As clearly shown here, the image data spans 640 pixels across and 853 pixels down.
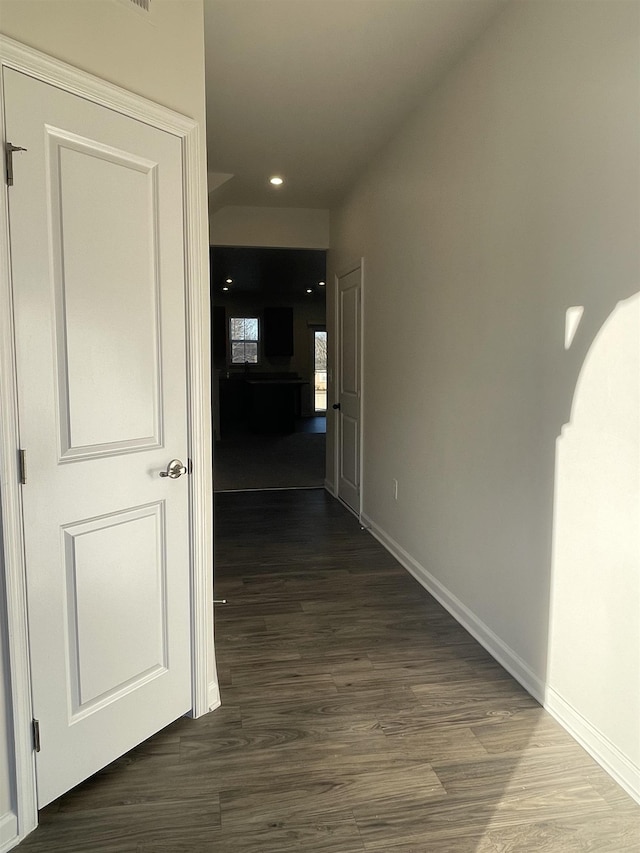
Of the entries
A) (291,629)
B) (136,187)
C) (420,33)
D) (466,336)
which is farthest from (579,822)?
(420,33)

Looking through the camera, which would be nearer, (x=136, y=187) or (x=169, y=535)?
(x=136, y=187)

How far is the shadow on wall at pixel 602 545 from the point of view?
1909 millimetres

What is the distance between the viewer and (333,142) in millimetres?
4113

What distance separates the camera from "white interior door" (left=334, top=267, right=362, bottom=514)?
511cm

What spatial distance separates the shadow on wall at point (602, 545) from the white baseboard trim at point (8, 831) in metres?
1.84

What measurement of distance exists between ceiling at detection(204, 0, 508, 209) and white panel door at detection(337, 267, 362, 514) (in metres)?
1.03

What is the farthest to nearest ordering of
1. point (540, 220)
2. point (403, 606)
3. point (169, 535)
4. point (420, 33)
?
1. point (403, 606)
2. point (420, 33)
3. point (540, 220)
4. point (169, 535)

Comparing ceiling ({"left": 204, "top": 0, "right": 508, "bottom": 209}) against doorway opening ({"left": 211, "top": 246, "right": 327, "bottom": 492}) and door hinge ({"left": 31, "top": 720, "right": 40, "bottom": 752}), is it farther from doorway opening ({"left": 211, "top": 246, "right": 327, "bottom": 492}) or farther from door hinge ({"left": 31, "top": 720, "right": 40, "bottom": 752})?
door hinge ({"left": 31, "top": 720, "right": 40, "bottom": 752})

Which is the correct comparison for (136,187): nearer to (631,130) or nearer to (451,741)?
(631,130)

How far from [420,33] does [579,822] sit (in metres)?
3.11

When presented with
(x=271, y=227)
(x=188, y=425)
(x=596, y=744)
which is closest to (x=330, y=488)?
(x=271, y=227)

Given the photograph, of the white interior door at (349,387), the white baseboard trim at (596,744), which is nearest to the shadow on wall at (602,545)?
the white baseboard trim at (596,744)

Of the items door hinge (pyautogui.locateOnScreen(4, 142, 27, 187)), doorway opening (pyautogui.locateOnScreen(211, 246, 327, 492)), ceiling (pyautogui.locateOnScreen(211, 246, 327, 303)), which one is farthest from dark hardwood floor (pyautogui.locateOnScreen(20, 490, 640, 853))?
ceiling (pyautogui.locateOnScreen(211, 246, 327, 303))

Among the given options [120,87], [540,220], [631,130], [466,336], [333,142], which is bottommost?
[466,336]
